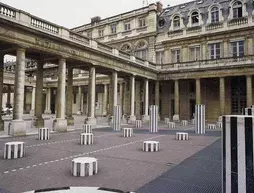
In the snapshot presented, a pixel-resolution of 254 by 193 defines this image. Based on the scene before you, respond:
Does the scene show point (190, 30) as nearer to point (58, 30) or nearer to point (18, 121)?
point (58, 30)

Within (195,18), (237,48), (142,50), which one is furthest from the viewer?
(142,50)

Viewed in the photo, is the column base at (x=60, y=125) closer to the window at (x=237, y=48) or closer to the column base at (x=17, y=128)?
the column base at (x=17, y=128)

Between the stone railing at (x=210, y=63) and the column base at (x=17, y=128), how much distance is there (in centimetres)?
2065

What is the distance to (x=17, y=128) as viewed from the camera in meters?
13.4

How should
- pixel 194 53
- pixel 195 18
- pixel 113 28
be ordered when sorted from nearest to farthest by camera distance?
pixel 194 53 → pixel 195 18 → pixel 113 28

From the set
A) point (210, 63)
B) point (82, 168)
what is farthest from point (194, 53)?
point (82, 168)

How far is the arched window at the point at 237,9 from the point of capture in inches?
1053

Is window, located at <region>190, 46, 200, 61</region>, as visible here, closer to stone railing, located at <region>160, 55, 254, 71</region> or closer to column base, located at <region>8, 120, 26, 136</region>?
stone railing, located at <region>160, 55, 254, 71</region>

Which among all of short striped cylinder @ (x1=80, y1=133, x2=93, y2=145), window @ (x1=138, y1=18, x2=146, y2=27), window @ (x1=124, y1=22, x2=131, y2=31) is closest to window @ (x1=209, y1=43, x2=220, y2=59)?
window @ (x1=138, y1=18, x2=146, y2=27)

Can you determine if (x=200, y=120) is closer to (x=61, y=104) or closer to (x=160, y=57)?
(x=61, y=104)

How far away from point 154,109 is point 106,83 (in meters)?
18.7

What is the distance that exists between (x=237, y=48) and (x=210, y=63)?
3873mm

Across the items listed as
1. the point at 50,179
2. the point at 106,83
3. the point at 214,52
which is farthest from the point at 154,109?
the point at 106,83

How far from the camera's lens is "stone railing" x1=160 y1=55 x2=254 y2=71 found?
24109 millimetres
